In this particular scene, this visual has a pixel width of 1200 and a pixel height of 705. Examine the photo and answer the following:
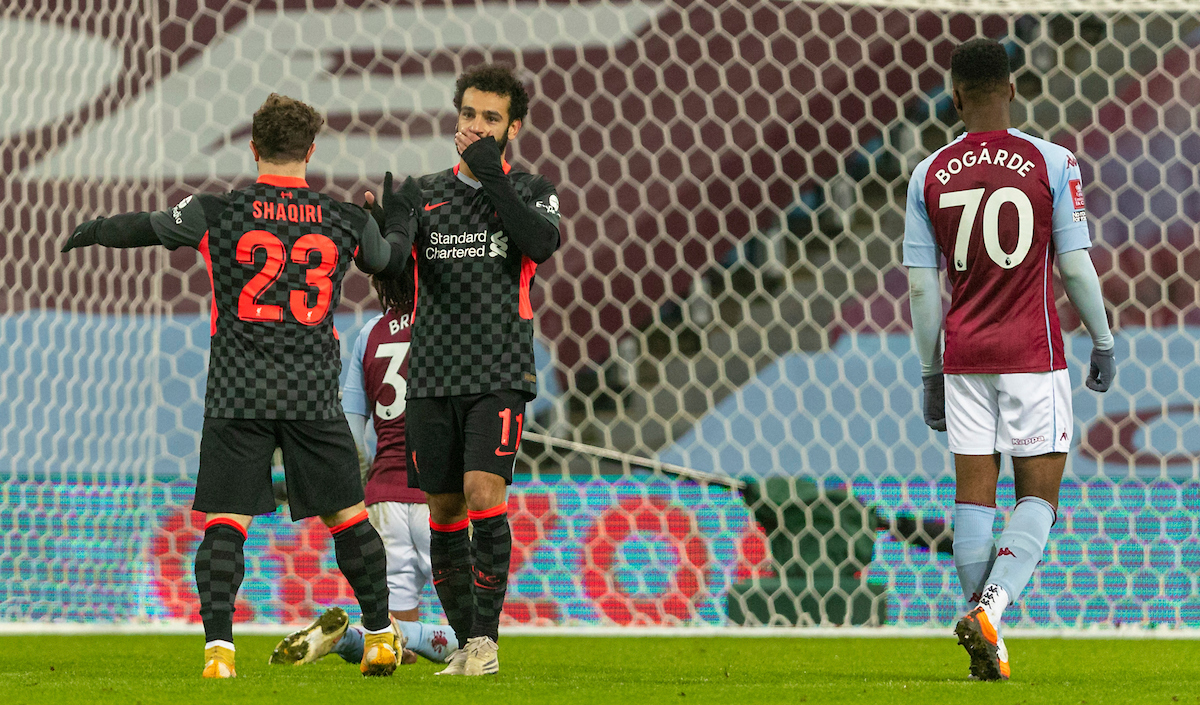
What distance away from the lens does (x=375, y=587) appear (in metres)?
2.75

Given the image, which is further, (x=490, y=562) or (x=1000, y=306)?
(x=490, y=562)

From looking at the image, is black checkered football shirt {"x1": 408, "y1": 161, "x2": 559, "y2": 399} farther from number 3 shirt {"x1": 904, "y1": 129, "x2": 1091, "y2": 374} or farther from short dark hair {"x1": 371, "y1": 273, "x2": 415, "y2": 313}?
number 3 shirt {"x1": 904, "y1": 129, "x2": 1091, "y2": 374}

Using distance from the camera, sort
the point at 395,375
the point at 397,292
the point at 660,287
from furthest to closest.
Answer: the point at 660,287 → the point at 395,375 → the point at 397,292

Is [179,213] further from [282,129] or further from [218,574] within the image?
[218,574]

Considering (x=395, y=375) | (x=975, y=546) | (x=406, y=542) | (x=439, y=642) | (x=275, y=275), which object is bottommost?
(x=439, y=642)

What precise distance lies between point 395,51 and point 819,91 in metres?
1.70

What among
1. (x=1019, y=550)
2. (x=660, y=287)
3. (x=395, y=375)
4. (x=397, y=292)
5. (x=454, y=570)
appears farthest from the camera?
(x=660, y=287)

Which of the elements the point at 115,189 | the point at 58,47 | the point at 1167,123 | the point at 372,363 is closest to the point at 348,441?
the point at 372,363

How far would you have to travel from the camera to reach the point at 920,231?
2.70 meters

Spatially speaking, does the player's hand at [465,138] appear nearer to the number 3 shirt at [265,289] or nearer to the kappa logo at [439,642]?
the number 3 shirt at [265,289]

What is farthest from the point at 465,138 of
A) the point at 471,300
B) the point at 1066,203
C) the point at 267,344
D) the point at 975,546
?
the point at 975,546

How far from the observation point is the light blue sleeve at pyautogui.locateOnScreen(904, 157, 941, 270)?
2.70 metres

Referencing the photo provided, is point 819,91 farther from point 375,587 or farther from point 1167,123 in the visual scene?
point 375,587

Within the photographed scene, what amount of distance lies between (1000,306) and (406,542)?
1700 millimetres
